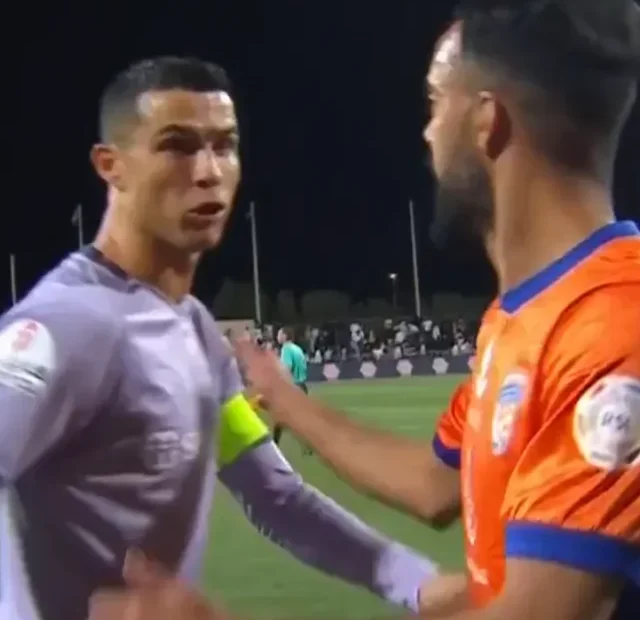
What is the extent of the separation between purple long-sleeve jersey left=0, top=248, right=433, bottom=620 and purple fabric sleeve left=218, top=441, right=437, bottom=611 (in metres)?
0.25

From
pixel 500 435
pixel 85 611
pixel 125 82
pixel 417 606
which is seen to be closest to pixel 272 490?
pixel 417 606

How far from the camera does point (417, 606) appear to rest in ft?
8.11

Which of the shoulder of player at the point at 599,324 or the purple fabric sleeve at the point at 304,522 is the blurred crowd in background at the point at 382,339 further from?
the shoulder of player at the point at 599,324

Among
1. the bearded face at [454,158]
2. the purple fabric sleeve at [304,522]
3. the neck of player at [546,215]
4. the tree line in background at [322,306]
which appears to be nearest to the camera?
the neck of player at [546,215]

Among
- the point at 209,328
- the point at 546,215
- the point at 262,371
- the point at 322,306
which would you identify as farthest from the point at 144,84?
the point at 322,306

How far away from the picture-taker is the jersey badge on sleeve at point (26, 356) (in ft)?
6.95

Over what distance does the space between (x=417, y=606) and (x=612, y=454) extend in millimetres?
1105

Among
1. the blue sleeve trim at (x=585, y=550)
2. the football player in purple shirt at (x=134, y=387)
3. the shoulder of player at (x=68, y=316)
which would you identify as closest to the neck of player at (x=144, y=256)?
the football player in purple shirt at (x=134, y=387)

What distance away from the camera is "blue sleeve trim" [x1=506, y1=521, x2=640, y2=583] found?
4.70 feet

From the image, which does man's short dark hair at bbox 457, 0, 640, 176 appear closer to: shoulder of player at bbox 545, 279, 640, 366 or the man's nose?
shoulder of player at bbox 545, 279, 640, 366

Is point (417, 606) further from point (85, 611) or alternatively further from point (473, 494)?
point (473, 494)

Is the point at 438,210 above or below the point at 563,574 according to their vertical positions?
above

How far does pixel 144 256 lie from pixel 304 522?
24.4 inches

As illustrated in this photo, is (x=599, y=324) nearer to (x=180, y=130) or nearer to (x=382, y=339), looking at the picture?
(x=180, y=130)
